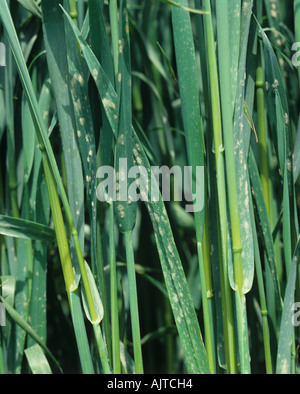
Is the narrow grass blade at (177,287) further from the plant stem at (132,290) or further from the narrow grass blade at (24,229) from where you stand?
the narrow grass blade at (24,229)

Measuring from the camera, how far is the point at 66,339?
762 mm

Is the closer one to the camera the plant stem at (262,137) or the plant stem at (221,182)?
the plant stem at (221,182)

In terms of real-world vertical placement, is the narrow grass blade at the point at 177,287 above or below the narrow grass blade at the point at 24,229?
below

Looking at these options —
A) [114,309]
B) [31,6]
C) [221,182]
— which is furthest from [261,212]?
[31,6]

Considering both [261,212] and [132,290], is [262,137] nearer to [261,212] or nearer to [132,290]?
[261,212]

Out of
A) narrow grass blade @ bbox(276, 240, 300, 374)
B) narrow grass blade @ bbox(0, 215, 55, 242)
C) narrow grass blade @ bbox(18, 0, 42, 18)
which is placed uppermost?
narrow grass blade @ bbox(18, 0, 42, 18)

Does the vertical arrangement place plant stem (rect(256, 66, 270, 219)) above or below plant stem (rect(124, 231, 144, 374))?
above

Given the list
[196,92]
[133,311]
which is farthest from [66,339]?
[196,92]

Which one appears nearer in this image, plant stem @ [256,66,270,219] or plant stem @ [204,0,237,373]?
plant stem @ [204,0,237,373]

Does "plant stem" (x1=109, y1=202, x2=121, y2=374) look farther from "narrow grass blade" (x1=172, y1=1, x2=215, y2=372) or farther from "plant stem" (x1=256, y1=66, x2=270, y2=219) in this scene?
"plant stem" (x1=256, y1=66, x2=270, y2=219)

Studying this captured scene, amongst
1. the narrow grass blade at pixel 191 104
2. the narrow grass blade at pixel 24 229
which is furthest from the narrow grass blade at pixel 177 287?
the narrow grass blade at pixel 24 229

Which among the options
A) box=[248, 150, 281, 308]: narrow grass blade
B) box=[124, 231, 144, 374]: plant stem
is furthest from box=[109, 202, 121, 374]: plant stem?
box=[248, 150, 281, 308]: narrow grass blade

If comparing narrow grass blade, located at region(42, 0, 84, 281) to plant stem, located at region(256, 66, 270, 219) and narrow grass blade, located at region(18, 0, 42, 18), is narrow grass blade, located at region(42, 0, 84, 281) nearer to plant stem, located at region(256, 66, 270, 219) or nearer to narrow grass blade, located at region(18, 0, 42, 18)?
narrow grass blade, located at region(18, 0, 42, 18)

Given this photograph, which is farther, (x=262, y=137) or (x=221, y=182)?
(x=262, y=137)
